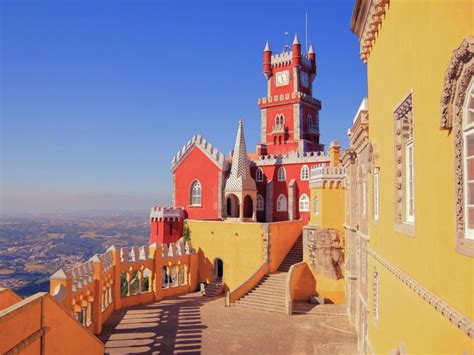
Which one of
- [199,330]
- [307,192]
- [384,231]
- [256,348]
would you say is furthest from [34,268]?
[384,231]

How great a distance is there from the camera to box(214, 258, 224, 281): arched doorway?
1012 inches

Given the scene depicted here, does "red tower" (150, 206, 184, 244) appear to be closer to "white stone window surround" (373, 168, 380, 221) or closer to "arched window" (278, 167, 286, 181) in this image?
"arched window" (278, 167, 286, 181)

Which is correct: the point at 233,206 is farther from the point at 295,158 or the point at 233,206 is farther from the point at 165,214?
the point at 295,158

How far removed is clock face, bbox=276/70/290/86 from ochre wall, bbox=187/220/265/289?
17111mm

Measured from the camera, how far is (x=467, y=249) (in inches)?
141

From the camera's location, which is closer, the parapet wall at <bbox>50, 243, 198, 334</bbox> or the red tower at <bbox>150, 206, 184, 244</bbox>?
the parapet wall at <bbox>50, 243, 198, 334</bbox>

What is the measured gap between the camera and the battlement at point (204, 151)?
3106 cm

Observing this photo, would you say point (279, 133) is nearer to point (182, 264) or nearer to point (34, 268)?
point (182, 264)

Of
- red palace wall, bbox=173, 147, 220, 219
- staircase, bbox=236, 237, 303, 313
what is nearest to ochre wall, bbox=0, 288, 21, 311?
staircase, bbox=236, 237, 303, 313

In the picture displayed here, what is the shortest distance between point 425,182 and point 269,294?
702 inches

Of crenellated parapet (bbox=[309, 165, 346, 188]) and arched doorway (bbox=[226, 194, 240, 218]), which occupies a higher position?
crenellated parapet (bbox=[309, 165, 346, 188])

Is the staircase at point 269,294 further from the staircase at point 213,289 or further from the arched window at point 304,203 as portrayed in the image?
the arched window at point 304,203

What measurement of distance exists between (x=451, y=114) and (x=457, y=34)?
71 cm

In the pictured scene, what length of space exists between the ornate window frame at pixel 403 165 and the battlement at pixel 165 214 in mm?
23410
